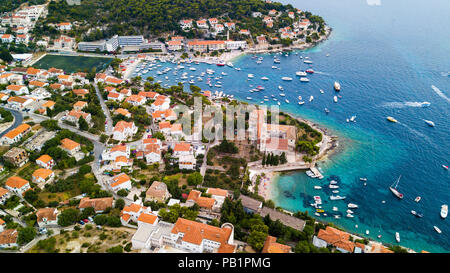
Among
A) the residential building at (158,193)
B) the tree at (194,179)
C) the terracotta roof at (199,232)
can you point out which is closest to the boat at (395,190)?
the terracotta roof at (199,232)

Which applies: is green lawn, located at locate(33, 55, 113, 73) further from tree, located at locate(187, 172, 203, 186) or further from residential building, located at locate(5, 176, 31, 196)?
tree, located at locate(187, 172, 203, 186)

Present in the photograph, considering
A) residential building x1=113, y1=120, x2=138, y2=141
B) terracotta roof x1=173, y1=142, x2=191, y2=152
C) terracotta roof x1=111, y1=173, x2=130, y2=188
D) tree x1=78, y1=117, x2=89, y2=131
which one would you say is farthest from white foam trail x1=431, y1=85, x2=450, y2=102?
tree x1=78, y1=117, x2=89, y2=131

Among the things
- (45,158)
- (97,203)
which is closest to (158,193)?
(97,203)

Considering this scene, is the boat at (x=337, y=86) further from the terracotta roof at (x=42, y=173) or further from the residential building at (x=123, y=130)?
the terracotta roof at (x=42, y=173)

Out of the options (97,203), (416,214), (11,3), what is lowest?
(416,214)

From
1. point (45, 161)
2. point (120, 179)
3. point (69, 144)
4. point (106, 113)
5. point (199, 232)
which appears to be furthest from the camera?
point (106, 113)

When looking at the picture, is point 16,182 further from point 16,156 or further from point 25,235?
point 25,235
